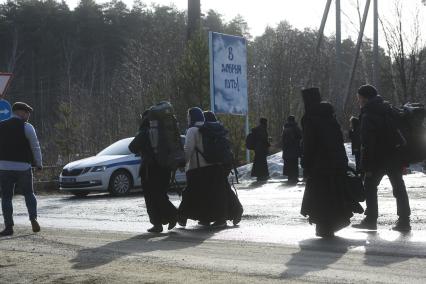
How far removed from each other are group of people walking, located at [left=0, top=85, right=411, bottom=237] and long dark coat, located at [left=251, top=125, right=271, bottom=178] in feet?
37.2

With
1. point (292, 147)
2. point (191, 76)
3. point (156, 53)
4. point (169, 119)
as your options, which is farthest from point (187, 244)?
point (156, 53)

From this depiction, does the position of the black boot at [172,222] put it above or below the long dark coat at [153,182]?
below

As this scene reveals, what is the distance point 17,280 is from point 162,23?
246ft

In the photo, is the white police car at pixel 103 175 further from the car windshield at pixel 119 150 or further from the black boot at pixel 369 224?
the black boot at pixel 369 224

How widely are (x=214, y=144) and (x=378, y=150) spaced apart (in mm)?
2353

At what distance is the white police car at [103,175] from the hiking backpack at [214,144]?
8641mm

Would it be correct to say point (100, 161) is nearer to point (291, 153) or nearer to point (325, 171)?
point (291, 153)

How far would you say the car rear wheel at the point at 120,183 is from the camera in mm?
20016

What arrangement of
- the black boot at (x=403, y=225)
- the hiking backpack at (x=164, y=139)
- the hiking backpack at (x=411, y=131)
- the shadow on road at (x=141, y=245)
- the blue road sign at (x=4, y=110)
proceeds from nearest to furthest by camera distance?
the shadow on road at (x=141, y=245) → the black boot at (x=403, y=225) → the hiking backpack at (x=411, y=131) → the hiking backpack at (x=164, y=139) → the blue road sign at (x=4, y=110)

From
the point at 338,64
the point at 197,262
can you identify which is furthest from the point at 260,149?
the point at 197,262

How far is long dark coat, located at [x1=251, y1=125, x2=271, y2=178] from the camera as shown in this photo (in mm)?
22781

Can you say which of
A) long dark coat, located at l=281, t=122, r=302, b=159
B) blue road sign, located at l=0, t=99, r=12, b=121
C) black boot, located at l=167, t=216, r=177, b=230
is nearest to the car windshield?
long dark coat, located at l=281, t=122, r=302, b=159

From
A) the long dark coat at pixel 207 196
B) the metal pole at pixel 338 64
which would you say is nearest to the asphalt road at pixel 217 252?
the long dark coat at pixel 207 196

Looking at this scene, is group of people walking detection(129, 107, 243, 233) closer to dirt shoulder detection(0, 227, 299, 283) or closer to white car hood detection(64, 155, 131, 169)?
dirt shoulder detection(0, 227, 299, 283)
